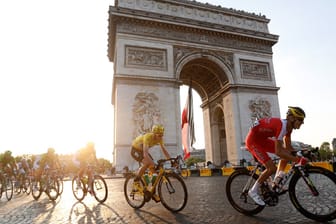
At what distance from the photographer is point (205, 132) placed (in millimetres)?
28625

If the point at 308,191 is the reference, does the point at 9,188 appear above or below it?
below

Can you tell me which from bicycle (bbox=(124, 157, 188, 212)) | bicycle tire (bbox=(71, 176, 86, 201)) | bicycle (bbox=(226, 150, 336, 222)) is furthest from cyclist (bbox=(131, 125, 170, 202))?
bicycle tire (bbox=(71, 176, 86, 201))

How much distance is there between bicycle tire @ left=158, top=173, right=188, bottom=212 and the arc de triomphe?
1458 cm

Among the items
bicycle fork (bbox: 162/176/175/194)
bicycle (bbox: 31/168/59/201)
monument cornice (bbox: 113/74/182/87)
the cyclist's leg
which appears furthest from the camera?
monument cornice (bbox: 113/74/182/87)

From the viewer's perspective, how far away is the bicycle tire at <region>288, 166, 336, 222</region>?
2992 millimetres

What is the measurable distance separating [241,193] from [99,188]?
3.68m

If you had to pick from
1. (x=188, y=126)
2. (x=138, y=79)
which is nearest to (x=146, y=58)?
(x=138, y=79)

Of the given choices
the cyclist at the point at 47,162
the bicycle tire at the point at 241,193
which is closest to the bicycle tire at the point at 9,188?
the cyclist at the point at 47,162

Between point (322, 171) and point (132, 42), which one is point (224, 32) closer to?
point (132, 42)

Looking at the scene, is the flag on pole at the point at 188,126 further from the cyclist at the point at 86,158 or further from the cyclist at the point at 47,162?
the cyclist at the point at 86,158

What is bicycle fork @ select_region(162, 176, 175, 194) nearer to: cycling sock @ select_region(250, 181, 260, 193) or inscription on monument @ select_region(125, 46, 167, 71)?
cycling sock @ select_region(250, 181, 260, 193)

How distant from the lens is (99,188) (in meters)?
6.17

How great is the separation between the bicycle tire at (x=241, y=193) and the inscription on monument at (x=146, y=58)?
17714 millimetres

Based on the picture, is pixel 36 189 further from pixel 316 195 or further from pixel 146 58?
pixel 146 58
